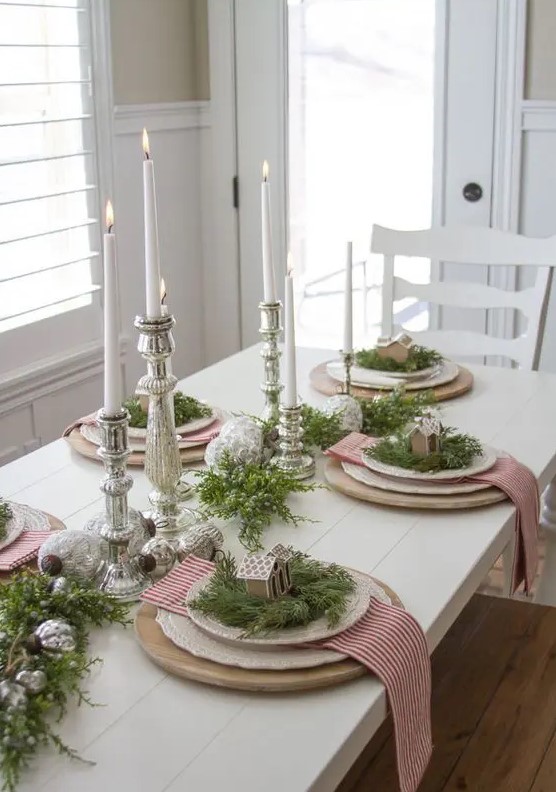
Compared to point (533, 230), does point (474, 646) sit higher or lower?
lower

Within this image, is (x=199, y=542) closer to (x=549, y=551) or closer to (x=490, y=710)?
(x=490, y=710)

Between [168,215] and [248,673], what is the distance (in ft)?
8.88

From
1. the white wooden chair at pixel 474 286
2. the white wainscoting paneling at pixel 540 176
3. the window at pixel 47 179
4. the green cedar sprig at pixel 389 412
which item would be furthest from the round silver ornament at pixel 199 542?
the white wainscoting paneling at pixel 540 176

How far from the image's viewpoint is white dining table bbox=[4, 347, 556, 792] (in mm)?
1016

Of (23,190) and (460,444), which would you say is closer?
(460,444)

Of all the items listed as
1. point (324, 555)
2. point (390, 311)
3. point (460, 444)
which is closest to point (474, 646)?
point (460, 444)

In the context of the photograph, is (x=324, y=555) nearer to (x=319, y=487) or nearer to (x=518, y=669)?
(x=319, y=487)

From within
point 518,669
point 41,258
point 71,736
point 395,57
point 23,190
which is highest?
point 395,57

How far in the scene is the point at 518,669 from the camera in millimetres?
1848

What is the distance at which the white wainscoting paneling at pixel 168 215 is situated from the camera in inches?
136

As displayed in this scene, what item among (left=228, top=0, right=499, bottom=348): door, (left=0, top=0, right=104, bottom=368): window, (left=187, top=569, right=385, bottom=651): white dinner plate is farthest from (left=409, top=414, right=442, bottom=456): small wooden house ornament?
(left=228, top=0, right=499, bottom=348): door

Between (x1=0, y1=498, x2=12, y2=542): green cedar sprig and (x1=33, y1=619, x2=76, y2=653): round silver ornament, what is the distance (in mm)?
328

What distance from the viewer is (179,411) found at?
1924mm

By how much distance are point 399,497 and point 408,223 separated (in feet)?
6.72
